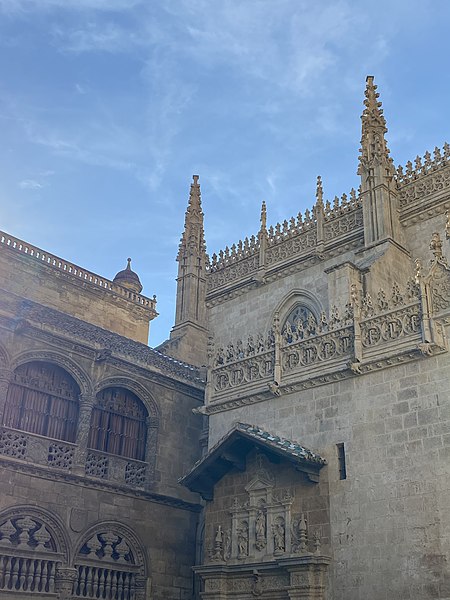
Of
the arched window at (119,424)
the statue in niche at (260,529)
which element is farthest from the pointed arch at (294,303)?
the statue in niche at (260,529)

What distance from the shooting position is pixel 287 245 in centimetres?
2419

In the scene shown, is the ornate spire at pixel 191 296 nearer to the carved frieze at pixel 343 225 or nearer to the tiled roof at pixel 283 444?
the carved frieze at pixel 343 225

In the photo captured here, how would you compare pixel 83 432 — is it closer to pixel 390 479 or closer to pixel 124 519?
pixel 124 519

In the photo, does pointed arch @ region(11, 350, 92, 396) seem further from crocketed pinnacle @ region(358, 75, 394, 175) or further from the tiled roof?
crocketed pinnacle @ region(358, 75, 394, 175)

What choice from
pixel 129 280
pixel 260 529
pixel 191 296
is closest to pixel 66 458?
pixel 260 529

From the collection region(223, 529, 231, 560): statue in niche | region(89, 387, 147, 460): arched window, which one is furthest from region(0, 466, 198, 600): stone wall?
region(223, 529, 231, 560): statue in niche

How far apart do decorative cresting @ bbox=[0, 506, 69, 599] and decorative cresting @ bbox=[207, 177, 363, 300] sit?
10.6 metres

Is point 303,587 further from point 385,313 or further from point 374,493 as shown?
point 385,313

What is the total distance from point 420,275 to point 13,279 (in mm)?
17006

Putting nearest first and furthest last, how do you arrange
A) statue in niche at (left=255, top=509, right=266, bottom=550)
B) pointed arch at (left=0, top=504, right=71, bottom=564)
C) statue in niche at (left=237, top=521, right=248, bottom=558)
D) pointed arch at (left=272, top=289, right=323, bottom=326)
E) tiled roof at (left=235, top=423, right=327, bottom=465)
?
tiled roof at (left=235, top=423, right=327, bottom=465)
statue in niche at (left=255, top=509, right=266, bottom=550)
statue in niche at (left=237, top=521, right=248, bottom=558)
pointed arch at (left=0, top=504, right=71, bottom=564)
pointed arch at (left=272, top=289, right=323, bottom=326)

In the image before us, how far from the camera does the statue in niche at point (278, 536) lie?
14797mm

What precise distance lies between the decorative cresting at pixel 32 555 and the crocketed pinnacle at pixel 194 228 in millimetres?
13184

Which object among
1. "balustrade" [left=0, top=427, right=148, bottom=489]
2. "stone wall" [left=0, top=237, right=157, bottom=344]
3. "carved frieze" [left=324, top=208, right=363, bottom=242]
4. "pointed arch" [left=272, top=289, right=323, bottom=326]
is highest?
"stone wall" [left=0, top=237, right=157, bottom=344]

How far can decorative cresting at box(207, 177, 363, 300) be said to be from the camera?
22578mm
